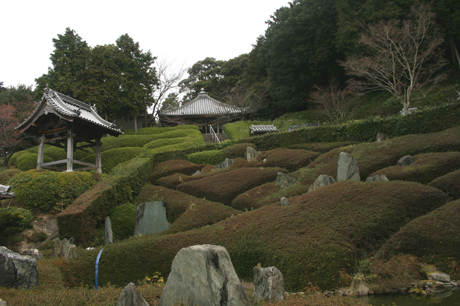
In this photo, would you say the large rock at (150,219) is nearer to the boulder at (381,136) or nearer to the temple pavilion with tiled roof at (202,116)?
the boulder at (381,136)

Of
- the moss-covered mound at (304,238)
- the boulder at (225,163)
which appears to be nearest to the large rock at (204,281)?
the moss-covered mound at (304,238)

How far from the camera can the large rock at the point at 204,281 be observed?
184 inches

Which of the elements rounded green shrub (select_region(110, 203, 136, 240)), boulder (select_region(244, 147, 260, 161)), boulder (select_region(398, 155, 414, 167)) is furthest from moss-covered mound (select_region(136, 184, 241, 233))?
boulder (select_region(398, 155, 414, 167))

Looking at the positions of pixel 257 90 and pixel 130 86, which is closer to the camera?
pixel 130 86

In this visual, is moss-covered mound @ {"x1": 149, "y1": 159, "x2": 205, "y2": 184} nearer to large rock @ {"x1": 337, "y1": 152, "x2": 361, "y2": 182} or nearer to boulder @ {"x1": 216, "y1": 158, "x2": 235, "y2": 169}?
boulder @ {"x1": 216, "y1": 158, "x2": 235, "y2": 169}

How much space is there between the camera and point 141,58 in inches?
1401

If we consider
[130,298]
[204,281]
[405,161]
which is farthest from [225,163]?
[130,298]

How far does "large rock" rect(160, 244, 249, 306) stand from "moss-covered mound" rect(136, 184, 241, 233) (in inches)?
200

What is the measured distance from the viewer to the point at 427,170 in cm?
1000

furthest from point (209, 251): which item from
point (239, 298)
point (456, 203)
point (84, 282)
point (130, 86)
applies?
point (130, 86)

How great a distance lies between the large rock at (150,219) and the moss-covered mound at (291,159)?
611 centimetres

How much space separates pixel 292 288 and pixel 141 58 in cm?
3414

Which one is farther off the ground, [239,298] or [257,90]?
[257,90]

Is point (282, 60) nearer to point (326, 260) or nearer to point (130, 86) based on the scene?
point (130, 86)
